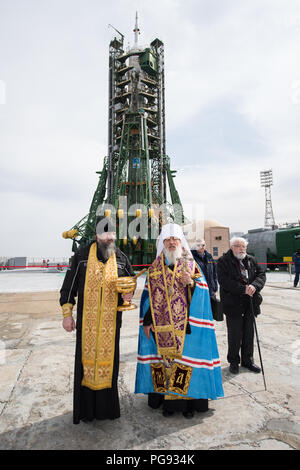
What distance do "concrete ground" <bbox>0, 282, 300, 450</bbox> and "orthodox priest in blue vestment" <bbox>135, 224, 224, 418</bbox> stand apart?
7.9 inches

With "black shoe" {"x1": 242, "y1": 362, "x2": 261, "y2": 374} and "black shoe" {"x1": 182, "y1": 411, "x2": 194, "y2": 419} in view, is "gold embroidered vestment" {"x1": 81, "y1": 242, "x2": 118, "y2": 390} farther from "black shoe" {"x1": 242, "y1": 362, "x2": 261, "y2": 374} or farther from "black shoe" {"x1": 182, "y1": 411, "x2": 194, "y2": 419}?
"black shoe" {"x1": 242, "y1": 362, "x2": 261, "y2": 374}

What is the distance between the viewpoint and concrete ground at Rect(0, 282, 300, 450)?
218cm

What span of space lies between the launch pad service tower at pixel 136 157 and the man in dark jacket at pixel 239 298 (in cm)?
2068

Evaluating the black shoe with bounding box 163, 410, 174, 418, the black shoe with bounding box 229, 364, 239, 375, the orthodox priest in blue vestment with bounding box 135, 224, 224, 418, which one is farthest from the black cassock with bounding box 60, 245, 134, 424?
the black shoe with bounding box 229, 364, 239, 375

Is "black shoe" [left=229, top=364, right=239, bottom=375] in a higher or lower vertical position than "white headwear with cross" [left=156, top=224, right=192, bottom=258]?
lower

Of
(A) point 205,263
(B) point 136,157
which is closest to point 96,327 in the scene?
(A) point 205,263

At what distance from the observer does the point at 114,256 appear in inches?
110

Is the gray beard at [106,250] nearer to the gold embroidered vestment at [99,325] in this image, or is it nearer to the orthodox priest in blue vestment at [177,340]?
the gold embroidered vestment at [99,325]

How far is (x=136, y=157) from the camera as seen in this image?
2998cm

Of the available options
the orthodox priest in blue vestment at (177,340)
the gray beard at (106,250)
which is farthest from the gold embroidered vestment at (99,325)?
the orthodox priest in blue vestment at (177,340)

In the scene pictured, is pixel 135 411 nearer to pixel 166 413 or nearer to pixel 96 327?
pixel 166 413

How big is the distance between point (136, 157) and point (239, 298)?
28.1 metres

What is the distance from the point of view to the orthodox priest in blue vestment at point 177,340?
8.52 ft
